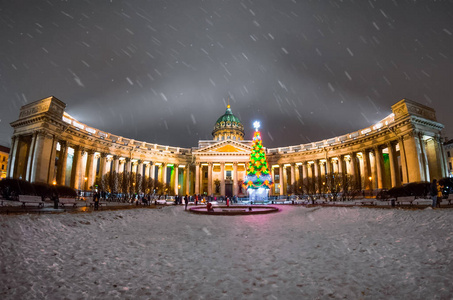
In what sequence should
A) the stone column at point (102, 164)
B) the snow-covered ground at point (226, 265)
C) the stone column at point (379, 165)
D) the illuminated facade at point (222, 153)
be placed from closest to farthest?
1. the snow-covered ground at point (226, 265)
2. the illuminated facade at point (222, 153)
3. the stone column at point (379, 165)
4. the stone column at point (102, 164)

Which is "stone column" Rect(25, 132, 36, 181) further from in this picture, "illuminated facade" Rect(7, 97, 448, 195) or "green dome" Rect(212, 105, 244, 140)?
"green dome" Rect(212, 105, 244, 140)

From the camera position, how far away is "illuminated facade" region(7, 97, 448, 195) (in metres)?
36.2

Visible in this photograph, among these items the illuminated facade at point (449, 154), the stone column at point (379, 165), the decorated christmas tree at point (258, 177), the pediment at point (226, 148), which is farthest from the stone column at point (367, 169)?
the illuminated facade at point (449, 154)

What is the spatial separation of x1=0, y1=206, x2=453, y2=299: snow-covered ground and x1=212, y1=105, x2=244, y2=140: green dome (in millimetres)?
82166

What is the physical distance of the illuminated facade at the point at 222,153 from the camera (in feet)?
119

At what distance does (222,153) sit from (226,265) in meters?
55.9

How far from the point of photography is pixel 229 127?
297 ft

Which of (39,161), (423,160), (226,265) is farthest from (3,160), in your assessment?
(423,160)

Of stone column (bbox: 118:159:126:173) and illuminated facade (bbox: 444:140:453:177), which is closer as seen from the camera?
stone column (bbox: 118:159:126:173)

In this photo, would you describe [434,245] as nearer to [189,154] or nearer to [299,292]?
[299,292]

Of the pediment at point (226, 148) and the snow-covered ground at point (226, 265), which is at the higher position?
the pediment at point (226, 148)

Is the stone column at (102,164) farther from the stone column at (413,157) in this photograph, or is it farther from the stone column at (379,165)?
the stone column at (413,157)

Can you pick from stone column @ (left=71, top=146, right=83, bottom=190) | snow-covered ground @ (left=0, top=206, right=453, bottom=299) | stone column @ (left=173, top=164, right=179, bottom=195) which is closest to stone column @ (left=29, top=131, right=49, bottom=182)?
stone column @ (left=71, top=146, right=83, bottom=190)

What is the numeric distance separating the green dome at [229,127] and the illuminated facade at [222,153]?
28253 millimetres
